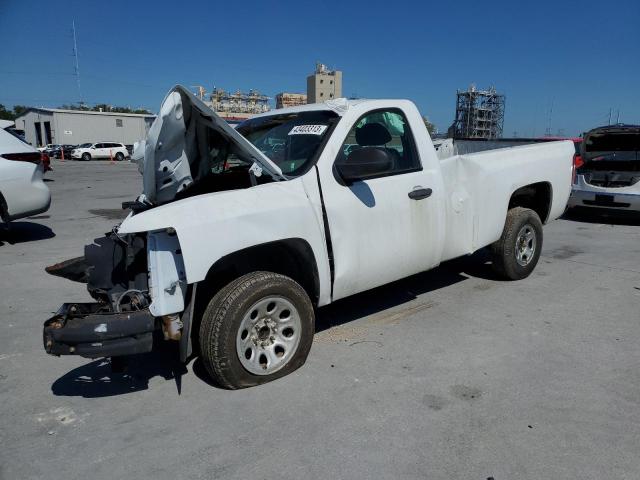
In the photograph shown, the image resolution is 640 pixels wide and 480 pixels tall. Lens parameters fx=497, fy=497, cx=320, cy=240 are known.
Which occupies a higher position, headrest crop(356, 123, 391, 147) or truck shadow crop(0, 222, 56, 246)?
headrest crop(356, 123, 391, 147)

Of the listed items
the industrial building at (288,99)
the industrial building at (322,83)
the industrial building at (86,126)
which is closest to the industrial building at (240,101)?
the industrial building at (288,99)

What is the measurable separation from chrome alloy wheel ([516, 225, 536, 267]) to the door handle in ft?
6.01

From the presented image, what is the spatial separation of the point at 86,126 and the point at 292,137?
194 feet

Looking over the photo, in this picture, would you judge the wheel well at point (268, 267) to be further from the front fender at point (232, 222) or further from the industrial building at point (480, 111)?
the industrial building at point (480, 111)

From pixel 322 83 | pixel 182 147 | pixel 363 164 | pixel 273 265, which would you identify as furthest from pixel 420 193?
pixel 322 83

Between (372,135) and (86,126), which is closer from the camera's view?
(372,135)

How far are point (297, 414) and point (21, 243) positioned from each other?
22.0 ft

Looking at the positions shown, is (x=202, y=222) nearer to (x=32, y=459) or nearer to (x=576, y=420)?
(x=32, y=459)

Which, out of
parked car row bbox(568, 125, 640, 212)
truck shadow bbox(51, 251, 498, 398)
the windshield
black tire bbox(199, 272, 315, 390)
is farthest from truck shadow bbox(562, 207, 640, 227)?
black tire bbox(199, 272, 315, 390)

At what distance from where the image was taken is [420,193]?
414cm

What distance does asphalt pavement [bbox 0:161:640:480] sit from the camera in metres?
2.64

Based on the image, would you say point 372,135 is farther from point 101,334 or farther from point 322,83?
point 322,83

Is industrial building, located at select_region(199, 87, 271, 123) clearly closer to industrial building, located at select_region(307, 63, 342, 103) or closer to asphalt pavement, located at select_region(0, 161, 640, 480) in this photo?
industrial building, located at select_region(307, 63, 342, 103)

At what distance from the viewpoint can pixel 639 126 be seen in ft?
29.6
